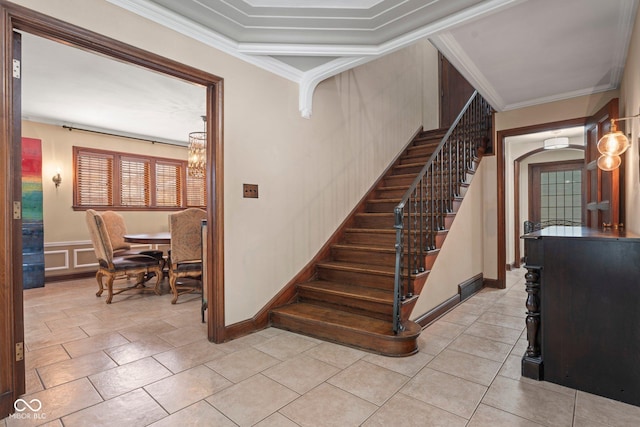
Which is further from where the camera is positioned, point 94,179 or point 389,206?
point 94,179

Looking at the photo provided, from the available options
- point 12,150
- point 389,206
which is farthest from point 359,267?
point 12,150

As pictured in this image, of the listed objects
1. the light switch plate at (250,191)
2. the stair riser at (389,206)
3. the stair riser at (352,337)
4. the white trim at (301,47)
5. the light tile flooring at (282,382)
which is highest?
the white trim at (301,47)

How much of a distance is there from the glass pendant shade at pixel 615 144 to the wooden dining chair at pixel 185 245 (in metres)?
3.93

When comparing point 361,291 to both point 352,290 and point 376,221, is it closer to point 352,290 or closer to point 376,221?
point 352,290

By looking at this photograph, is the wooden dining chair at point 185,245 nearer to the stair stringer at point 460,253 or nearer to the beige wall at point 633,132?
the stair stringer at point 460,253

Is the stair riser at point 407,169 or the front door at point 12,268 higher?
the stair riser at point 407,169

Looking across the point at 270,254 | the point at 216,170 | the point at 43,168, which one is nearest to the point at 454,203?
the point at 270,254

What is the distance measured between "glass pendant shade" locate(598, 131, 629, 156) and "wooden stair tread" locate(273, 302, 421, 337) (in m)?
1.87

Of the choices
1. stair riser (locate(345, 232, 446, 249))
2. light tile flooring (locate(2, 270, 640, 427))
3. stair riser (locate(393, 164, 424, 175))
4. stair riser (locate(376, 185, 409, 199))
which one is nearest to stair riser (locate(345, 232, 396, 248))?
stair riser (locate(345, 232, 446, 249))

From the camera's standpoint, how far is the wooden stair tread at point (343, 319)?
2529mm

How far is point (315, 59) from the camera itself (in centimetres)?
306

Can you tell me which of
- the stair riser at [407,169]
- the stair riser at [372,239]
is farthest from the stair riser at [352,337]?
the stair riser at [407,169]

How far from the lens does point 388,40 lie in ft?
8.86

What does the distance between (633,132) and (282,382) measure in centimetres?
322
